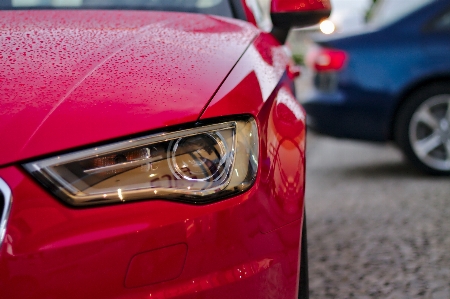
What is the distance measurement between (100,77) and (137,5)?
115cm

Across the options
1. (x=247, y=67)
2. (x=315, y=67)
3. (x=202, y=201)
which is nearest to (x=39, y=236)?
(x=202, y=201)

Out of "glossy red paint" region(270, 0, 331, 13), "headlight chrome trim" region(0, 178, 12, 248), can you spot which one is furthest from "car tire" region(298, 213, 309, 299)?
"glossy red paint" region(270, 0, 331, 13)

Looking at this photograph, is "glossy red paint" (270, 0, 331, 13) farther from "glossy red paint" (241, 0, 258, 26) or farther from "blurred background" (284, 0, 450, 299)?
"blurred background" (284, 0, 450, 299)

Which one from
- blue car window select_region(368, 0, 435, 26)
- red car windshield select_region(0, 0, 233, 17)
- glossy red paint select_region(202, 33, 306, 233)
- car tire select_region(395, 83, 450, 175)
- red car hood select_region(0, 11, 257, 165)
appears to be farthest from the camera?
blue car window select_region(368, 0, 435, 26)

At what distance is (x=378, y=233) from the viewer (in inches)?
156

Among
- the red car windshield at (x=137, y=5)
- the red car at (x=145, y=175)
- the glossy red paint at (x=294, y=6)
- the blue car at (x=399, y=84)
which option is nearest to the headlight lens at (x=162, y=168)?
the red car at (x=145, y=175)

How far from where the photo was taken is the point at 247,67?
209 centimetres

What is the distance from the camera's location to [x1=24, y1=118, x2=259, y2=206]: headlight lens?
162 centimetres

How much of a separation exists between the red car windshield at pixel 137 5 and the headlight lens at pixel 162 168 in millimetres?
1260

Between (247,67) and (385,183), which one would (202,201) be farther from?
(385,183)

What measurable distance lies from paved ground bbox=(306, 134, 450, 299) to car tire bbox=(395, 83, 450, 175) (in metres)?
0.17

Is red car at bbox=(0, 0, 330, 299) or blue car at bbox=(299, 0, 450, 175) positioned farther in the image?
blue car at bbox=(299, 0, 450, 175)

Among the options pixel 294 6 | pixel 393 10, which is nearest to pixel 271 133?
pixel 294 6

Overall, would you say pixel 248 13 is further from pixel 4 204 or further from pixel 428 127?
pixel 428 127
